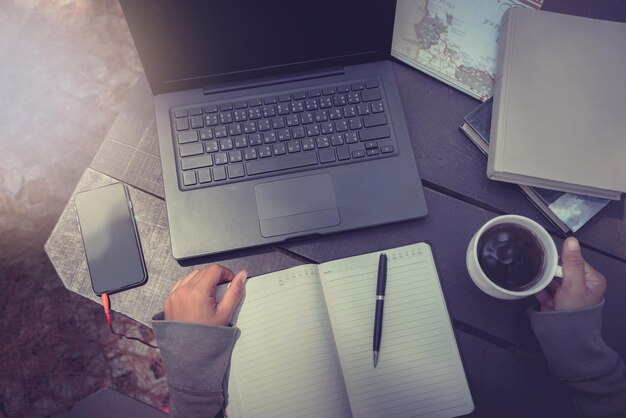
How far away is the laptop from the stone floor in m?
0.37

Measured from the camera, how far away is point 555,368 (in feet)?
2.51

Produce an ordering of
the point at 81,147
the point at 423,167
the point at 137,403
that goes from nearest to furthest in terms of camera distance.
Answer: the point at 423,167 → the point at 137,403 → the point at 81,147

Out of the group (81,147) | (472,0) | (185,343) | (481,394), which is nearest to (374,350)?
(481,394)

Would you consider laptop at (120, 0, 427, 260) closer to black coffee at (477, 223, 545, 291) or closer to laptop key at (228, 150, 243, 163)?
laptop key at (228, 150, 243, 163)

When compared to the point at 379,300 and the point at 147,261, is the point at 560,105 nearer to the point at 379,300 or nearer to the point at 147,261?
the point at 379,300

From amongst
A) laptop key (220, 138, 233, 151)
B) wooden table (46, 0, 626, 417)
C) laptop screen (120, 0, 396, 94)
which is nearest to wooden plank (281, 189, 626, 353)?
wooden table (46, 0, 626, 417)

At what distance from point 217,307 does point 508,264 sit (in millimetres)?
492

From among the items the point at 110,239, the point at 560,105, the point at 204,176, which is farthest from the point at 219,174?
the point at 560,105

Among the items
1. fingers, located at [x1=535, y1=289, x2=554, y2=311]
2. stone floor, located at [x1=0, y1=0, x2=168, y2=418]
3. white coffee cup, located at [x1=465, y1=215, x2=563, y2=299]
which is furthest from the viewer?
stone floor, located at [x1=0, y1=0, x2=168, y2=418]

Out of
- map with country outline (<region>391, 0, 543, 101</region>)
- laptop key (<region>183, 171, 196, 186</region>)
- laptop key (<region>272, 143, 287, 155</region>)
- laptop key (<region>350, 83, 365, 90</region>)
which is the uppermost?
map with country outline (<region>391, 0, 543, 101</region>)

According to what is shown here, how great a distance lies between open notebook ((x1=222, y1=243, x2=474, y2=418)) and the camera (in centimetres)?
75

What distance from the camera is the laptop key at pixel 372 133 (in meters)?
0.83

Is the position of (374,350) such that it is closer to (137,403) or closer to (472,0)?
(137,403)

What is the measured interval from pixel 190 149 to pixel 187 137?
24 mm
